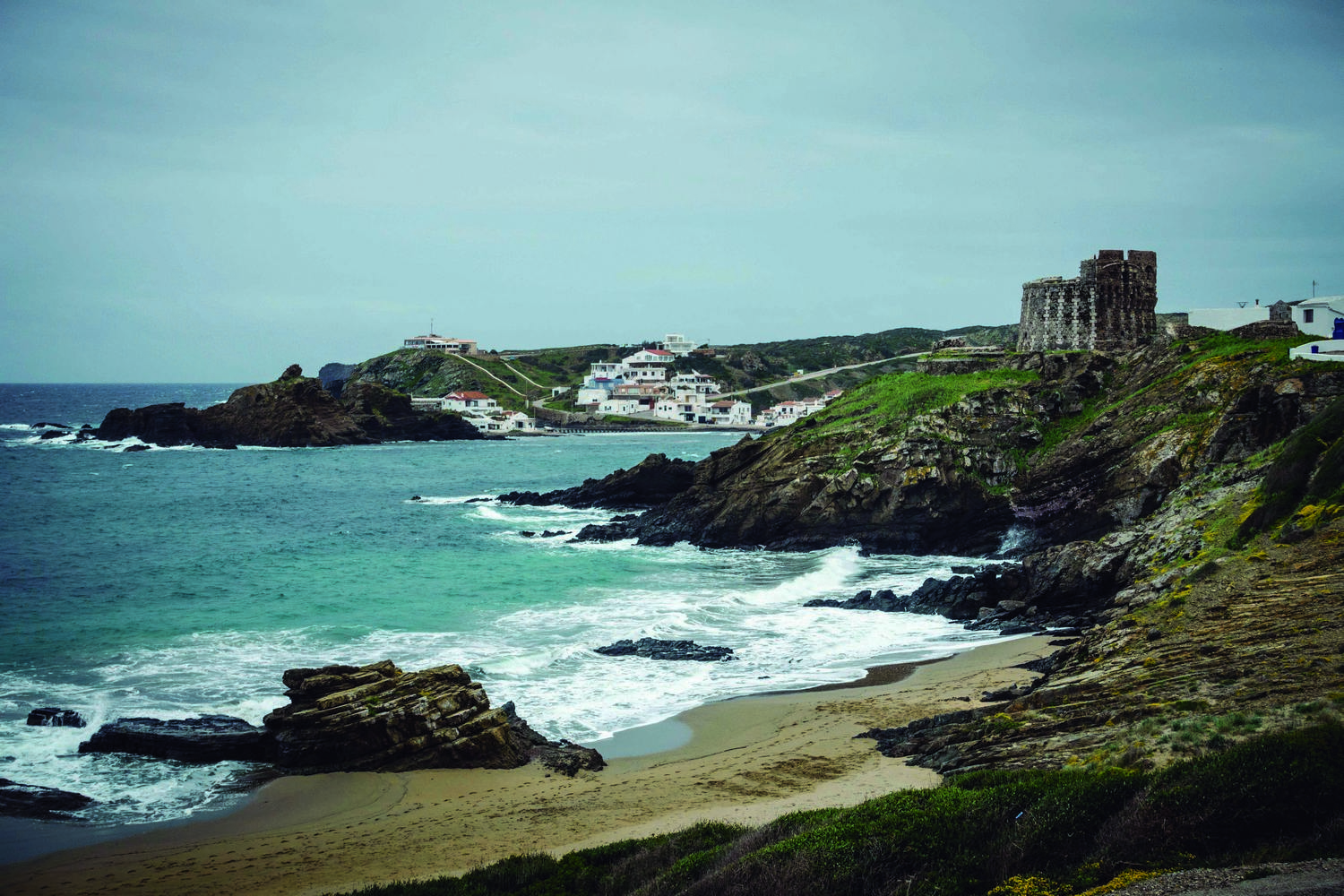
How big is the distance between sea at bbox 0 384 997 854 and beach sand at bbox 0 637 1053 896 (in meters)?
1.39

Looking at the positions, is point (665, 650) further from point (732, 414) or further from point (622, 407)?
point (622, 407)

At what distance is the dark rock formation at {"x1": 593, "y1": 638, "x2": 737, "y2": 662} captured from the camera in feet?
82.9

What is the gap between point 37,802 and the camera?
1608 cm

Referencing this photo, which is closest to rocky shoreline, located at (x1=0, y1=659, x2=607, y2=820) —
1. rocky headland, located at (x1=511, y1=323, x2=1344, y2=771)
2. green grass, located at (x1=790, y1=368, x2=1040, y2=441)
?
rocky headland, located at (x1=511, y1=323, x2=1344, y2=771)

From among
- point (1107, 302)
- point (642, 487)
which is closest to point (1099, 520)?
point (1107, 302)

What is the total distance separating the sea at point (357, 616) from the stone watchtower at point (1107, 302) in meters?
16.3

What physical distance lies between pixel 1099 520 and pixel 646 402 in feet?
340

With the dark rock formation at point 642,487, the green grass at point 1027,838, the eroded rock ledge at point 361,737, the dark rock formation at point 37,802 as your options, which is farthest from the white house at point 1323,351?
the dark rock formation at point 37,802

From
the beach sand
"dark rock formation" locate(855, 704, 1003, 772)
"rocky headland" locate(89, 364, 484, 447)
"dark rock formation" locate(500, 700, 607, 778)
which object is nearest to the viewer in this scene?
the beach sand

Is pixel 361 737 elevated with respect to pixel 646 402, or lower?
lower

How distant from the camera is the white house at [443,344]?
166250 mm

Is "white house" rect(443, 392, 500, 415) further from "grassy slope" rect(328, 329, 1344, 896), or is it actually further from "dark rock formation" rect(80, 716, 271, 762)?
"grassy slope" rect(328, 329, 1344, 896)

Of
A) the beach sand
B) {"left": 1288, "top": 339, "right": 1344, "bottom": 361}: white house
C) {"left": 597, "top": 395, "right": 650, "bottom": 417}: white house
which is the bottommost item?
the beach sand

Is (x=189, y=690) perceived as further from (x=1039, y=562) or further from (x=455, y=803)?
(x=1039, y=562)
